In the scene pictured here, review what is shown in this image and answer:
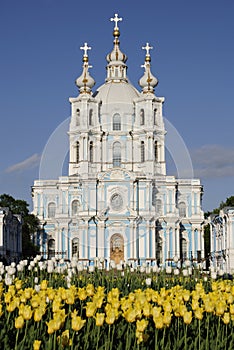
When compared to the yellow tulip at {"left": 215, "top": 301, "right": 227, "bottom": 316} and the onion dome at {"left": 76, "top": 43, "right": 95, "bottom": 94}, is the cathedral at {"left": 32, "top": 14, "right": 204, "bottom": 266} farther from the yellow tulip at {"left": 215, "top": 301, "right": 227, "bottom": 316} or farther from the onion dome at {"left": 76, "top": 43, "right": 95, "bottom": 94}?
the yellow tulip at {"left": 215, "top": 301, "right": 227, "bottom": 316}

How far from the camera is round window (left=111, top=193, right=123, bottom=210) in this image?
62.1 metres

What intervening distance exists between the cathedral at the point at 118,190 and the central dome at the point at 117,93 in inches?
4.2

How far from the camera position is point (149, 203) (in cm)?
6197

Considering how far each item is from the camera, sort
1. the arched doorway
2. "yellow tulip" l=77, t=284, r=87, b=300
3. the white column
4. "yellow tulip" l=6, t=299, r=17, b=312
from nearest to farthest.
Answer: "yellow tulip" l=6, t=299, r=17, b=312 < "yellow tulip" l=77, t=284, r=87, b=300 < the white column < the arched doorway

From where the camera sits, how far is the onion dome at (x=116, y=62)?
71938 mm

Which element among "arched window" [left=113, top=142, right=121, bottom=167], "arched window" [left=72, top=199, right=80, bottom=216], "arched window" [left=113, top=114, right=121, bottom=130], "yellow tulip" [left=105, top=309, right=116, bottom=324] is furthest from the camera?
"arched window" [left=113, top=114, right=121, bottom=130]

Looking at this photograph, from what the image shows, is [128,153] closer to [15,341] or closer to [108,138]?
[108,138]

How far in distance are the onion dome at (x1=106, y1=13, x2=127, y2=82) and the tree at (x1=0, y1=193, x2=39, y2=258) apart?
1767 cm

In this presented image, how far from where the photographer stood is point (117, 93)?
69.4m

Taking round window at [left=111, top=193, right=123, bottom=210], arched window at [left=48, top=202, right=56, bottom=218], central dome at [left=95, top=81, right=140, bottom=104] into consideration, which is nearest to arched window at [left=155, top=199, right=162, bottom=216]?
round window at [left=111, top=193, right=123, bottom=210]

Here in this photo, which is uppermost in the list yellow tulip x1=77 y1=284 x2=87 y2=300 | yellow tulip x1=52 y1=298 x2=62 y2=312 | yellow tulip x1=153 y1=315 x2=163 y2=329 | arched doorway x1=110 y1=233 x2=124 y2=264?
arched doorway x1=110 y1=233 x2=124 y2=264

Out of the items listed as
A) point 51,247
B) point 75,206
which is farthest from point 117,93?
point 51,247

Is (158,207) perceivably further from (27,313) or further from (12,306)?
(27,313)

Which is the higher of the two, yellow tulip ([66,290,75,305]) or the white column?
the white column
